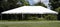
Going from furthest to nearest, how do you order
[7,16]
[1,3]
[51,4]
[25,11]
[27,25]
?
[51,4] < [1,3] < [7,16] < [25,11] < [27,25]

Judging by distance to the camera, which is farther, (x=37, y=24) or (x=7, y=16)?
(x=7, y=16)

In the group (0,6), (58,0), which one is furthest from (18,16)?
(58,0)

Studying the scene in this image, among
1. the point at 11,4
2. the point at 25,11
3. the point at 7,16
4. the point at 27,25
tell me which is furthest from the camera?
the point at 11,4

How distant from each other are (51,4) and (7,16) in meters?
12.0

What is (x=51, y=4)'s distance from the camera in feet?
106

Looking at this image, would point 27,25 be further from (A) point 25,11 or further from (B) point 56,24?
(A) point 25,11

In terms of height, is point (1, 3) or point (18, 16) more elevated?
point (1, 3)

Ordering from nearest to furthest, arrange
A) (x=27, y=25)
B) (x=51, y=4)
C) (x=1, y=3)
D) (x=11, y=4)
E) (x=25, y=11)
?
1. (x=27, y=25)
2. (x=25, y=11)
3. (x=1, y=3)
4. (x=11, y=4)
5. (x=51, y=4)

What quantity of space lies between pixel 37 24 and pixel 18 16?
56.4 ft

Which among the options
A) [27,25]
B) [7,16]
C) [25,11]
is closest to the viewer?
[27,25]

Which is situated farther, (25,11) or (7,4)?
(7,4)

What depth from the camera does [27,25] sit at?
5.70 metres

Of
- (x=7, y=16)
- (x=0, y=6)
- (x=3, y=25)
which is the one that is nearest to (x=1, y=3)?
(x=0, y=6)

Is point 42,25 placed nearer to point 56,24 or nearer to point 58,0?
point 56,24
